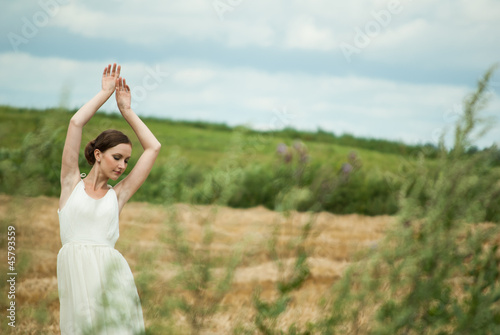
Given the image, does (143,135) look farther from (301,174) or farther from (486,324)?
(486,324)

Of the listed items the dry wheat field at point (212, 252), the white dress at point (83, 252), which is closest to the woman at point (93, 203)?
the white dress at point (83, 252)

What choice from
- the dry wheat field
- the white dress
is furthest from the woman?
the dry wheat field

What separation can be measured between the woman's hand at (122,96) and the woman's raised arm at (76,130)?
3cm

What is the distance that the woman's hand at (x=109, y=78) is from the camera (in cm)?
217

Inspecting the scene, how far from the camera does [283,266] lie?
1137 mm

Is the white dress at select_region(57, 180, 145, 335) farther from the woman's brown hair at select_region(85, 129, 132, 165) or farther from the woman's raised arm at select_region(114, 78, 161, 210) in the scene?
the woman's brown hair at select_region(85, 129, 132, 165)

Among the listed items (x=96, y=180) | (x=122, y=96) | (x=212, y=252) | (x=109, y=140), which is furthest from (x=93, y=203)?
(x=212, y=252)

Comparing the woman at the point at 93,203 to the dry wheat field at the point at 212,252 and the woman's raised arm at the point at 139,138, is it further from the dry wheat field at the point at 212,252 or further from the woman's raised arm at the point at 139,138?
the dry wheat field at the point at 212,252

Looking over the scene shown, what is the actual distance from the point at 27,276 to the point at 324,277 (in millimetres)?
2913

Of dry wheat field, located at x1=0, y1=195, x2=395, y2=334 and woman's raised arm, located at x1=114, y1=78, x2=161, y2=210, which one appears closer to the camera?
dry wheat field, located at x1=0, y1=195, x2=395, y2=334

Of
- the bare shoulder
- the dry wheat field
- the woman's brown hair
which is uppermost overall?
the woman's brown hair

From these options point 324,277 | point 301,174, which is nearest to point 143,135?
point 301,174

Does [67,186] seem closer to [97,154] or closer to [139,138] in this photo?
[97,154]

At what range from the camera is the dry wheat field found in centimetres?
115
